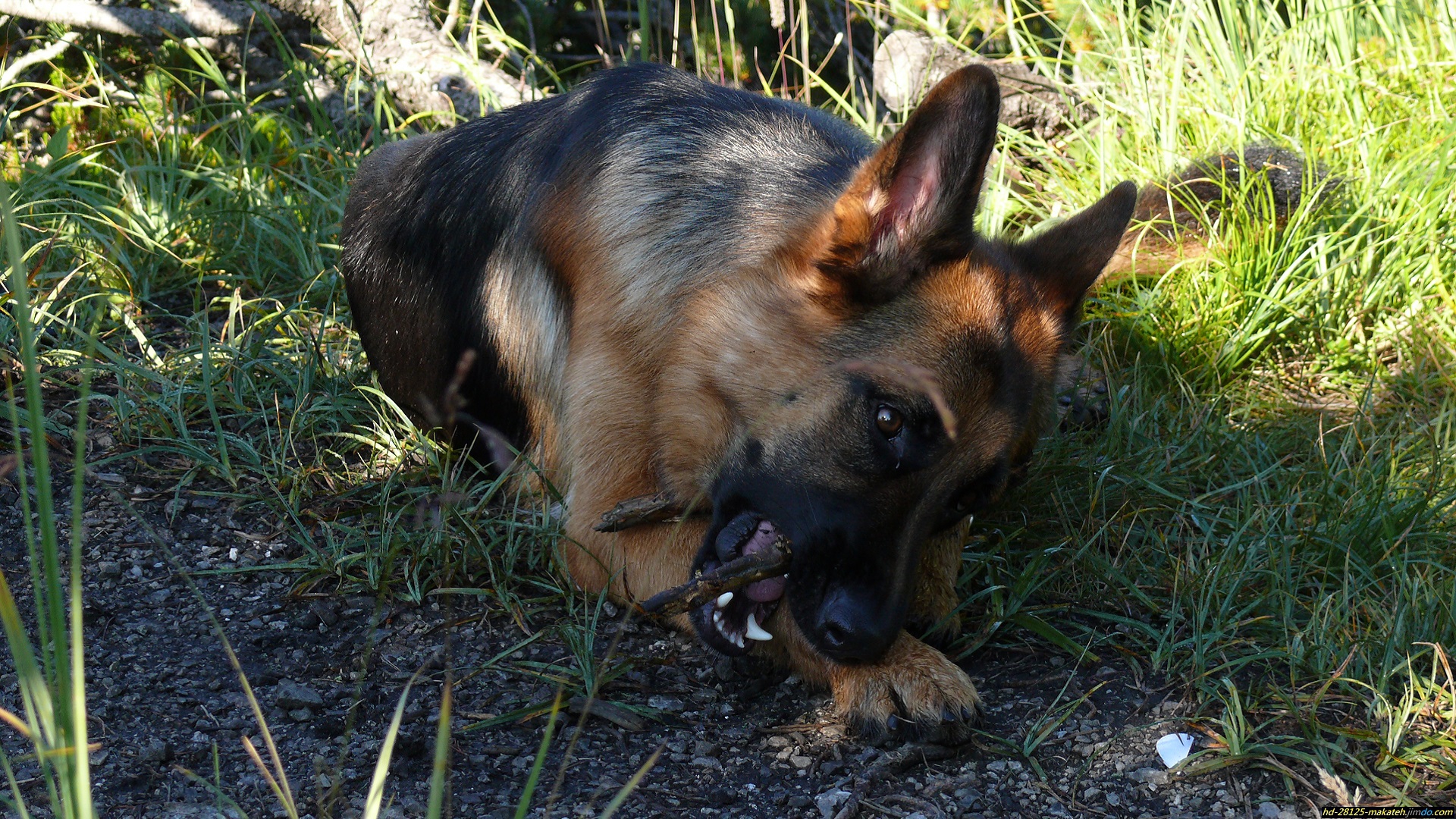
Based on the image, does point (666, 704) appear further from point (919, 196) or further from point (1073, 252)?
point (1073, 252)

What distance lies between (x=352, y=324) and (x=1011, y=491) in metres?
2.54

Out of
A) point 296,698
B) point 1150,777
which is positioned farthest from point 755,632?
point 296,698

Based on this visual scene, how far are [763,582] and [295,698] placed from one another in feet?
3.81

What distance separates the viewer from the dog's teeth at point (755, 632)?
9.68ft

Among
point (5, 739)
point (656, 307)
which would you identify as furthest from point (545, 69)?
point (5, 739)

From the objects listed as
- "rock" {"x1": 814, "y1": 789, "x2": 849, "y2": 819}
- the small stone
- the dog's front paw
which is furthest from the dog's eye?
the small stone

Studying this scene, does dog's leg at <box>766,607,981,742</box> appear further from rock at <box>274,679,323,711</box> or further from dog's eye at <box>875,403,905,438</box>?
rock at <box>274,679,323,711</box>

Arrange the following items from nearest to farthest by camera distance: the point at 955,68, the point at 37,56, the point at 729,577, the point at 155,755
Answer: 1. the point at 155,755
2. the point at 729,577
3. the point at 37,56
4. the point at 955,68

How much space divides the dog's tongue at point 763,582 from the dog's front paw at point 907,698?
249 millimetres

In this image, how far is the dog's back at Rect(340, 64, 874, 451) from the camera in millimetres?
3221

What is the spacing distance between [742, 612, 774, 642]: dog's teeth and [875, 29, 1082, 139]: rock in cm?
326

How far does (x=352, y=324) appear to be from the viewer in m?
4.52

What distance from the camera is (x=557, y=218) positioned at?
3.42 m

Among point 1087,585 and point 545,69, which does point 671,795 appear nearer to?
point 1087,585
